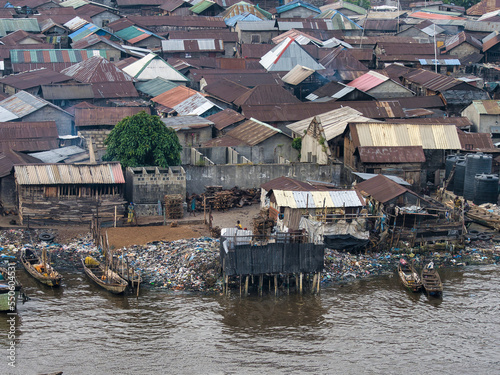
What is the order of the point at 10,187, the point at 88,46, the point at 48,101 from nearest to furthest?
the point at 10,187
the point at 48,101
the point at 88,46

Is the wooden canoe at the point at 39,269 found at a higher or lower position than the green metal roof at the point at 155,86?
lower

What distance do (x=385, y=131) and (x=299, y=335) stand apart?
627 inches

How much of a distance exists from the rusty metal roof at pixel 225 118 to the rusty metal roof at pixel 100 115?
452 cm

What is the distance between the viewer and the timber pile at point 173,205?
33.2 m

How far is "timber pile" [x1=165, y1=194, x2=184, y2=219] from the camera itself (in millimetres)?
33188

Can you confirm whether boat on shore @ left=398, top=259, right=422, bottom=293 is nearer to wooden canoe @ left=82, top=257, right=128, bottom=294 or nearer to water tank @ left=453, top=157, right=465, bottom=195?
water tank @ left=453, top=157, right=465, bottom=195

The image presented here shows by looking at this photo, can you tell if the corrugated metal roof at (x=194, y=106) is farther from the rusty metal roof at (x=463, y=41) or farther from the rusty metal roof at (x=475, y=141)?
the rusty metal roof at (x=463, y=41)

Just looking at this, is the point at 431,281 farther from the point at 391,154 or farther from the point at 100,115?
the point at 100,115

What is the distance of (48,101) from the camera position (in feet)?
156

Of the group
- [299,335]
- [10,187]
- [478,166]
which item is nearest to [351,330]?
[299,335]

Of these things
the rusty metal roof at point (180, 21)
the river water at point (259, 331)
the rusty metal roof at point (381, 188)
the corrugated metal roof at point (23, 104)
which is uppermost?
the rusty metal roof at point (180, 21)

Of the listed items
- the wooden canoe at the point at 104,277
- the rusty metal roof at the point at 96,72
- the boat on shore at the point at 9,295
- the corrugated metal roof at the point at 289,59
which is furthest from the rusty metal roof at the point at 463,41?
the boat on shore at the point at 9,295

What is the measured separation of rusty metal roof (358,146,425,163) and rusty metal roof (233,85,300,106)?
13378 mm

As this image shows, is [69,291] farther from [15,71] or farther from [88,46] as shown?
[88,46]
